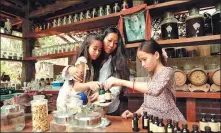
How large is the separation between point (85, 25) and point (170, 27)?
143 centimetres

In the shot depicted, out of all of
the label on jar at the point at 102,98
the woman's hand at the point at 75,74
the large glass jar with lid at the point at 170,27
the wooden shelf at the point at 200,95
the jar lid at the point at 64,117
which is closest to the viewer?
the jar lid at the point at 64,117

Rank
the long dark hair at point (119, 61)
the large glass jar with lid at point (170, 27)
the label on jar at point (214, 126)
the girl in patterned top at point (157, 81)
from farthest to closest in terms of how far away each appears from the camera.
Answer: the large glass jar with lid at point (170, 27) < the long dark hair at point (119, 61) < the girl in patterned top at point (157, 81) < the label on jar at point (214, 126)

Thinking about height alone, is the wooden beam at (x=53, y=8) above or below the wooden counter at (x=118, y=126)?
above

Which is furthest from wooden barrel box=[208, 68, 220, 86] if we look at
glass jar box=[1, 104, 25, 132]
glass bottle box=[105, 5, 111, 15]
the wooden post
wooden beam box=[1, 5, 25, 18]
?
wooden beam box=[1, 5, 25, 18]

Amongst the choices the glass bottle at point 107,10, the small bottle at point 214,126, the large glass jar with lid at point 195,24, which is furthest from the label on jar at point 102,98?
the glass bottle at point 107,10

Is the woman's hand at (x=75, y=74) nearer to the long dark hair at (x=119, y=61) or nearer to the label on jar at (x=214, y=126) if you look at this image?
the long dark hair at (x=119, y=61)

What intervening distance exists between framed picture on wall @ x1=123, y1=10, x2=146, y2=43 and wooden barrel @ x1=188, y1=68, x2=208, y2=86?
726mm

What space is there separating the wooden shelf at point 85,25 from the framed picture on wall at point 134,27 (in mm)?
213

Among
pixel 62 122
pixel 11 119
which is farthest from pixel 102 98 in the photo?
pixel 11 119

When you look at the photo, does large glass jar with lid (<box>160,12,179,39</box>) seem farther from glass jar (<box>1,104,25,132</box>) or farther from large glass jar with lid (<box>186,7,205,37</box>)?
glass jar (<box>1,104,25,132</box>)

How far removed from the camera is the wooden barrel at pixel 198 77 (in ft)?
6.21

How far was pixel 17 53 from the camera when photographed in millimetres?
3527

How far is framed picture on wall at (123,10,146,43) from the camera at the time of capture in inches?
90.4

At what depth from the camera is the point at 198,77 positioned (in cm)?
192
